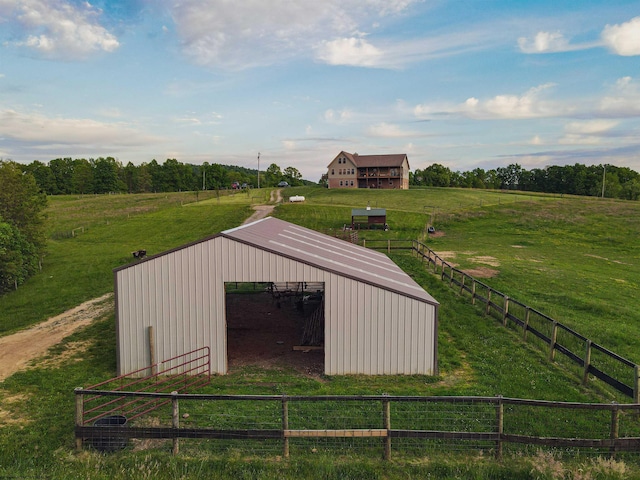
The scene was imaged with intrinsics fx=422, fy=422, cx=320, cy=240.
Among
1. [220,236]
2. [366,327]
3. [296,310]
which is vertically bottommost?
[296,310]

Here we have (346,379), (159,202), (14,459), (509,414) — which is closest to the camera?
(14,459)

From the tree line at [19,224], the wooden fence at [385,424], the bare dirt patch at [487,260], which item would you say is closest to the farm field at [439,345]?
the bare dirt patch at [487,260]

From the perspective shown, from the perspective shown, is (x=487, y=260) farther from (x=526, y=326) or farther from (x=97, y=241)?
(x=97, y=241)

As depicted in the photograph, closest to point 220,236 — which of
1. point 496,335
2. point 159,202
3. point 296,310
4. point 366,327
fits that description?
point 366,327

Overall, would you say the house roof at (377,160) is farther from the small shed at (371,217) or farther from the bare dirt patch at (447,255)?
the bare dirt patch at (447,255)

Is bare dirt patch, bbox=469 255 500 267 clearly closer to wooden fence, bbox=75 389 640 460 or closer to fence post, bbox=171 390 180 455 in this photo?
wooden fence, bbox=75 389 640 460

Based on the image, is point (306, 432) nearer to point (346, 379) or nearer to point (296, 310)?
point (346, 379)
